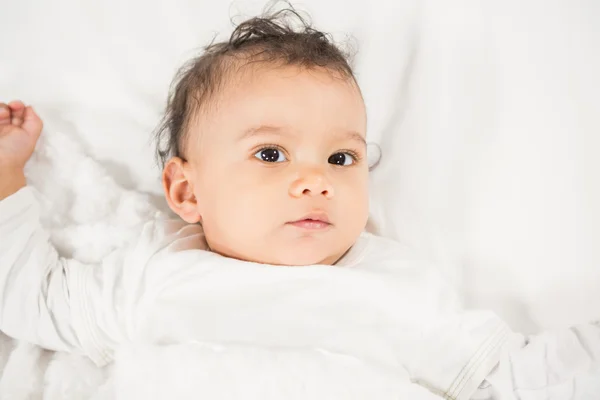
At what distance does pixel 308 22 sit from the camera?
4.50 feet

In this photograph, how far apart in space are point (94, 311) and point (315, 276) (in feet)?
1.32

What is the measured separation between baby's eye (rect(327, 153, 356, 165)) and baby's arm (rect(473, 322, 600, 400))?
43 centimetres

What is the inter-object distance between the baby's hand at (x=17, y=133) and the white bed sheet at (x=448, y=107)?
5 cm

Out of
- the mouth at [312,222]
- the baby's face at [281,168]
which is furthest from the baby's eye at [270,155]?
the mouth at [312,222]

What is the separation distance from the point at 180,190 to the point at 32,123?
0.32 m

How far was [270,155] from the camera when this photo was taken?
109 centimetres

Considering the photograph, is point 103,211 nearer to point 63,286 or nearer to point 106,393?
point 63,286

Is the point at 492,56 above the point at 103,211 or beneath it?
above

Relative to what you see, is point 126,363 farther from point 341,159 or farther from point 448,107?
point 448,107

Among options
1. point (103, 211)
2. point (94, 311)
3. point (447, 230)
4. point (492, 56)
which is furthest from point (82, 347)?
point (492, 56)

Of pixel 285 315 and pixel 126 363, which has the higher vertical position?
pixel 285 315

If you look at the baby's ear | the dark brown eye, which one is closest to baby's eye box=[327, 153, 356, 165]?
the dark brown eye

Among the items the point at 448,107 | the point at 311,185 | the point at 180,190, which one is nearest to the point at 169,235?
the point at 180,190

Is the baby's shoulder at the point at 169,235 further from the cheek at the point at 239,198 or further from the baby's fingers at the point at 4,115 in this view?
the baby's fingers at the point at 4,115
